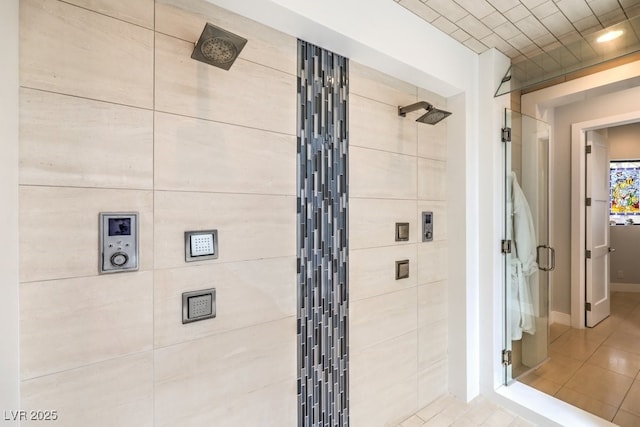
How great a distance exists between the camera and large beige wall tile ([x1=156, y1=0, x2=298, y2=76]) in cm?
124

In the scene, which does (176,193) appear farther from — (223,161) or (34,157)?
(34,157)

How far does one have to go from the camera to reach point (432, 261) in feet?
7.45

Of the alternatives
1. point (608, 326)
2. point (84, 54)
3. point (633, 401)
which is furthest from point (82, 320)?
point (608, 326)

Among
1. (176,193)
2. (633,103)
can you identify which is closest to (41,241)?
(176,193)

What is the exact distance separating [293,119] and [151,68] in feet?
2.11

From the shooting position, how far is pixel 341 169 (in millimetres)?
1759

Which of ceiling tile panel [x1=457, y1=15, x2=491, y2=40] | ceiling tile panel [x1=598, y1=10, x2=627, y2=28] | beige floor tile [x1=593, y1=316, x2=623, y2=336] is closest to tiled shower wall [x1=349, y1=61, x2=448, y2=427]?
ceiling tile panel [x1=457, y1=15, x2=491, y2=40]

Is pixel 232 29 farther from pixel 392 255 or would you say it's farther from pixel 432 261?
pixel 432 261

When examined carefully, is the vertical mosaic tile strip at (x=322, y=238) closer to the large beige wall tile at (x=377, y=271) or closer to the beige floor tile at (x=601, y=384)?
the large beige wall tile at (x=377, y=271)

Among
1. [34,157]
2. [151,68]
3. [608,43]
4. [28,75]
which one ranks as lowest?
[34,157]

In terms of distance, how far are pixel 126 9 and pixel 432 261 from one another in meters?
2.19

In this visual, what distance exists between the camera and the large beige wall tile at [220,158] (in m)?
1.23

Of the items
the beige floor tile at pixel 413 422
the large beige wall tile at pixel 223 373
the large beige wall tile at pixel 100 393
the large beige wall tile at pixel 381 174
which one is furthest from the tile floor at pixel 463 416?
the large beige wall tile at pixel 100 393

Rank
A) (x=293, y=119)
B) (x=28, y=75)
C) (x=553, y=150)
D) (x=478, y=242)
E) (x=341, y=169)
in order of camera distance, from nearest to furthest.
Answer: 1. (x=28, y=75)
2. (x=293, y=119)
3. (x=341, y=169)
4. (x=478, y=242)
5. (x=553, y=150)
